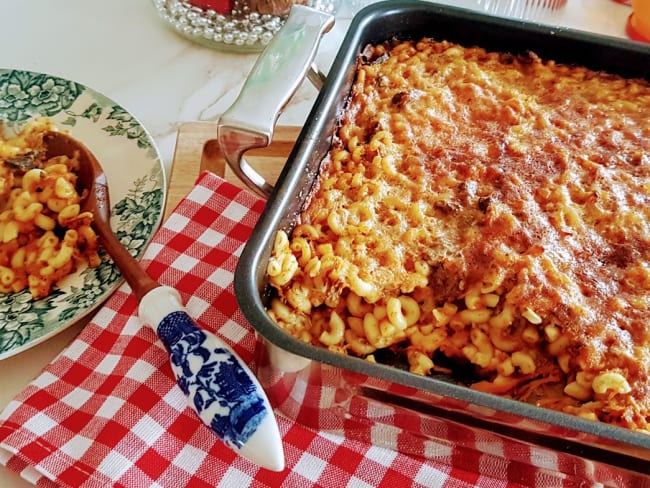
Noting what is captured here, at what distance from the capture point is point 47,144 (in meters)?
1.23

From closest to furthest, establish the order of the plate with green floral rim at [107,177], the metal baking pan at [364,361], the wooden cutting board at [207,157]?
1. the metal baking pan at [364,361]
2. the plate with green floral rim at [107,177]
3. the wooden cutting board at [207,157]

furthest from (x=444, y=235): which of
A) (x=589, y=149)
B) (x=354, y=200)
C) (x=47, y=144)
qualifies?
(x=47, y=144)

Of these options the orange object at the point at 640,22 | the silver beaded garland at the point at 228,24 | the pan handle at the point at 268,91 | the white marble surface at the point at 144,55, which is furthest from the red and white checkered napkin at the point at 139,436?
the orange object at the point at 640,22

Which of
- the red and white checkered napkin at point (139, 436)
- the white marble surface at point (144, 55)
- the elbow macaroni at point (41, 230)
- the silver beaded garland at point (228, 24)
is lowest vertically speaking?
the red and white checkered napkin at point (139, 436)

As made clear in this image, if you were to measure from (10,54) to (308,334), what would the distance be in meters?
1.09

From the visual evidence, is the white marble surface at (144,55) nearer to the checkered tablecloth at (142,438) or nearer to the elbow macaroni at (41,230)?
the elbow macaroni at (41,230)

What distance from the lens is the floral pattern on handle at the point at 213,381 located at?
2.79ft

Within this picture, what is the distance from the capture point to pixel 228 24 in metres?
1.56

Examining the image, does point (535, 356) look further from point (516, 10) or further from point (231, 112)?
point (516, 10)

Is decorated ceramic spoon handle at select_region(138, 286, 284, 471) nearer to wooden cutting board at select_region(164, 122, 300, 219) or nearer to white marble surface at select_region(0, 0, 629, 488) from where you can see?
wooden cutting board at select_region(164, 122, 300, 219)

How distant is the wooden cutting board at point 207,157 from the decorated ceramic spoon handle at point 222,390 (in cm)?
36

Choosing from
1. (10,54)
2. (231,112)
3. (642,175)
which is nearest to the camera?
(231,112)

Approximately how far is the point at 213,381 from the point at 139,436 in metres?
0.14

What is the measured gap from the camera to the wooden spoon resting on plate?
0.85 meters
